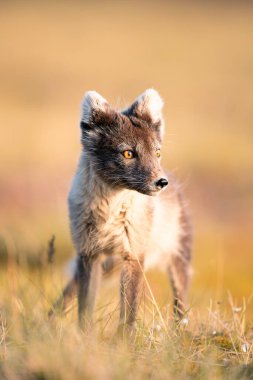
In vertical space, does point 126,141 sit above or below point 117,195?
above

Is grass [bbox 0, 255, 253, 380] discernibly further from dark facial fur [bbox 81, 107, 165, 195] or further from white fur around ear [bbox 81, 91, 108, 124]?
white fur around ear [bbox 81, 91, 108, 124]

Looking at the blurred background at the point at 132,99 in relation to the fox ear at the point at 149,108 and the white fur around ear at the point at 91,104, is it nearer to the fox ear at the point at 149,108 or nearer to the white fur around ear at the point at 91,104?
the fox ear at the point at 149,108

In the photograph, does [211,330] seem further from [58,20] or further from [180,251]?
[58,20]

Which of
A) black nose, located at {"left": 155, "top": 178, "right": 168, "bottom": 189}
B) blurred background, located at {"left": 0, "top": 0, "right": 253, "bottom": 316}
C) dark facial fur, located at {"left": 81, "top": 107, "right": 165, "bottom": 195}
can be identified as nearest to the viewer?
black nose, located at {"left": 155, "top": 178, "right": 168, "bottom": 189}

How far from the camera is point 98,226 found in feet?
22.4

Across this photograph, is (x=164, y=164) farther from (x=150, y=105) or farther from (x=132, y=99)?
(x=150, y=105)

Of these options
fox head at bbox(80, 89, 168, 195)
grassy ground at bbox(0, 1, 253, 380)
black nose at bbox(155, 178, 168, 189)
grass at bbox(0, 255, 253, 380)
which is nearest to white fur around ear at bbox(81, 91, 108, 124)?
fox head at bbox(80, 89, 168, 195)

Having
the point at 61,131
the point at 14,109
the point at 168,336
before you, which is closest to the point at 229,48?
the point at 14,109

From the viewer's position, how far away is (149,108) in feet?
22.1

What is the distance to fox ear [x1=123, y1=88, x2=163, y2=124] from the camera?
6727 millimetres

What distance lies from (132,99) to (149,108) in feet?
70.3

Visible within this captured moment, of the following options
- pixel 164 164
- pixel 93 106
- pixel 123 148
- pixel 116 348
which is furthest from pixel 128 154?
pixel 164 164

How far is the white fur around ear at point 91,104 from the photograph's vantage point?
6562 millimetres

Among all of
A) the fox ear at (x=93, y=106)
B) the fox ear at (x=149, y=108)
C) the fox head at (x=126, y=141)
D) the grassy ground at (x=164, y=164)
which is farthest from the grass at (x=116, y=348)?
the fox ear at (x=149, y=108)
